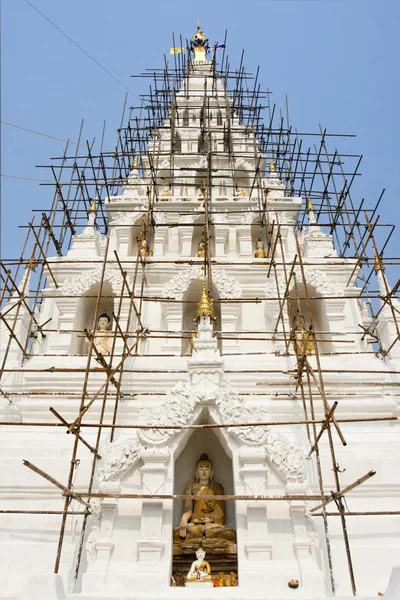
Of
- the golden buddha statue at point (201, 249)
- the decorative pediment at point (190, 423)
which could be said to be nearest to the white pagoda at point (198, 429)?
the decorative pediment at point (190, 423)

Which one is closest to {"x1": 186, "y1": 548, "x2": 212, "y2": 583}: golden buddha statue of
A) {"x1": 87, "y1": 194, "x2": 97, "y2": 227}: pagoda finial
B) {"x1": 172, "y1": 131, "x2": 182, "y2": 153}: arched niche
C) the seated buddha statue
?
the seated buddha statue

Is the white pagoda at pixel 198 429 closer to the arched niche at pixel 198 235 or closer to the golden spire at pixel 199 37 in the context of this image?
the arched niche at pixel 198 235

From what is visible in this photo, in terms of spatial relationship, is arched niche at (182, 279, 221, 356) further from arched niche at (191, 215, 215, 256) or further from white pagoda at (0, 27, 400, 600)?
arched niche at (191, 215, 215, 256)

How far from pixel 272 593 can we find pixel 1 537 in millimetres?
4824

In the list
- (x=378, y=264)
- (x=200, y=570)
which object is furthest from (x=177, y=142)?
(x=200, y=570)

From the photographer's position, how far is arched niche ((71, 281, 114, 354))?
53.5 feet

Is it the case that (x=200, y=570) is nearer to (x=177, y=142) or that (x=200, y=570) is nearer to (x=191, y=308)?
(x=191, y=308)

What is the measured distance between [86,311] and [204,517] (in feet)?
32.4

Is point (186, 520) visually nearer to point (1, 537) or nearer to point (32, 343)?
point (1, 537)

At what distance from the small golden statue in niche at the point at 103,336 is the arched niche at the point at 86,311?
1.03ft

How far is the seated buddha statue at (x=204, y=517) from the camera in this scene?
856 cm

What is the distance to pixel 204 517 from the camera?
897cm

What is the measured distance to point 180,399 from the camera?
9.04m

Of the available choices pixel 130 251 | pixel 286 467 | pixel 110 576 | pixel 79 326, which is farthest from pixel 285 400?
pixel 130 251
